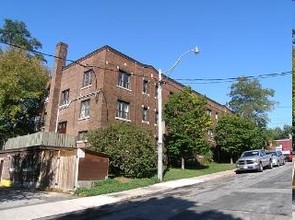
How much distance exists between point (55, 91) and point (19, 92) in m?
4.78

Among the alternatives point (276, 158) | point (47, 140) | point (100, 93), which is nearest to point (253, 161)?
point (276, 158)

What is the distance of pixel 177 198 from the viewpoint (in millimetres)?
16828

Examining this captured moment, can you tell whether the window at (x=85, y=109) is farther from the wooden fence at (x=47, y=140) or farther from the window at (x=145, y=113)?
the window at (x=145, y=113)

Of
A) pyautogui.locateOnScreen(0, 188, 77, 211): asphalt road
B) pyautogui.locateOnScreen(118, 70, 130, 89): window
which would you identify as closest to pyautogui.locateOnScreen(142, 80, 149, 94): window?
pyautogui.locateOnScreen(118, 70, 130, 89): window

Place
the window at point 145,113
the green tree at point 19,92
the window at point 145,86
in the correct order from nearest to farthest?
1. the window at point 145,113
2. the window at point 145,86
3. the green tree at point 19,92

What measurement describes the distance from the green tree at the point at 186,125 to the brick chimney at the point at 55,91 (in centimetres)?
1084

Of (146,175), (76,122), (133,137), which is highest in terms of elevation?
(76,122)

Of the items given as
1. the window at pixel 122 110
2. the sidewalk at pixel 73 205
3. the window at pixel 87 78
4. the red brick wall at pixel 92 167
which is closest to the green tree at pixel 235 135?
the window at pixel 122 110

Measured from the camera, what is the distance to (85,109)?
3375cm

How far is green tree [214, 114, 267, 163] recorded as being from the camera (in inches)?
1695

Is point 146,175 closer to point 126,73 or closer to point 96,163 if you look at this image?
point 96,163

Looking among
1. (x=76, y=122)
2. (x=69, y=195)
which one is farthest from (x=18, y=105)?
(x=69, y=195)

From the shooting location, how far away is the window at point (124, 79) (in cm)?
3397

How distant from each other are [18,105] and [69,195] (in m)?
23.9
